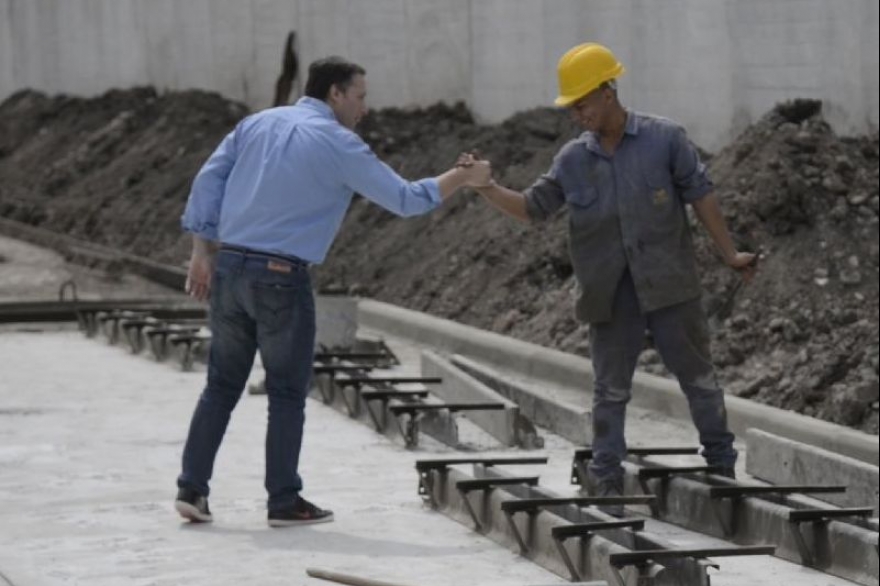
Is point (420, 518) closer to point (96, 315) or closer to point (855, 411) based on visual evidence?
point (855, 411)

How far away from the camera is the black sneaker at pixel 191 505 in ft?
30.9

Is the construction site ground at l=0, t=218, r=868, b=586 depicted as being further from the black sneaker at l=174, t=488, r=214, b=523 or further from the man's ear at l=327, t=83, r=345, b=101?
the man's ear at l=327, t=83, r=345, b=101

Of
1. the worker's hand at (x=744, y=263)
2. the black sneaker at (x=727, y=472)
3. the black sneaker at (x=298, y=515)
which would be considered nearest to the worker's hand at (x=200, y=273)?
the black sneaker at (x=298, y=515)

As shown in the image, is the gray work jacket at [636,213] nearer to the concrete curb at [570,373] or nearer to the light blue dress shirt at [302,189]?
the light blue dress shirt at [302,189]

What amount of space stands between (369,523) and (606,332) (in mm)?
1269

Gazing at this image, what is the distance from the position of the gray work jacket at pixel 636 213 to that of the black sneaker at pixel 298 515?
1.38m

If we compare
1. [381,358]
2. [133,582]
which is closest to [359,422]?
[381,358]

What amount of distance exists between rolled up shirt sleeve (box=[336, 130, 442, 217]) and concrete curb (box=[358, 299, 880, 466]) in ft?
10.1

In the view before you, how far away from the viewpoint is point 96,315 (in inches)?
665

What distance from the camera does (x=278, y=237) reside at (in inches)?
365

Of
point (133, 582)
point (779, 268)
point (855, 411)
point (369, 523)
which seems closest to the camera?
point (133, 582)

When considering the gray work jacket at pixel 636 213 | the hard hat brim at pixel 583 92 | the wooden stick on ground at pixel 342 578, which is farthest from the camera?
the gray work jacket at pixel 636 213

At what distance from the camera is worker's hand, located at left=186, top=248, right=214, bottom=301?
948 centimetres

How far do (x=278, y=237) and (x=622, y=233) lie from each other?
1425 millimetres
